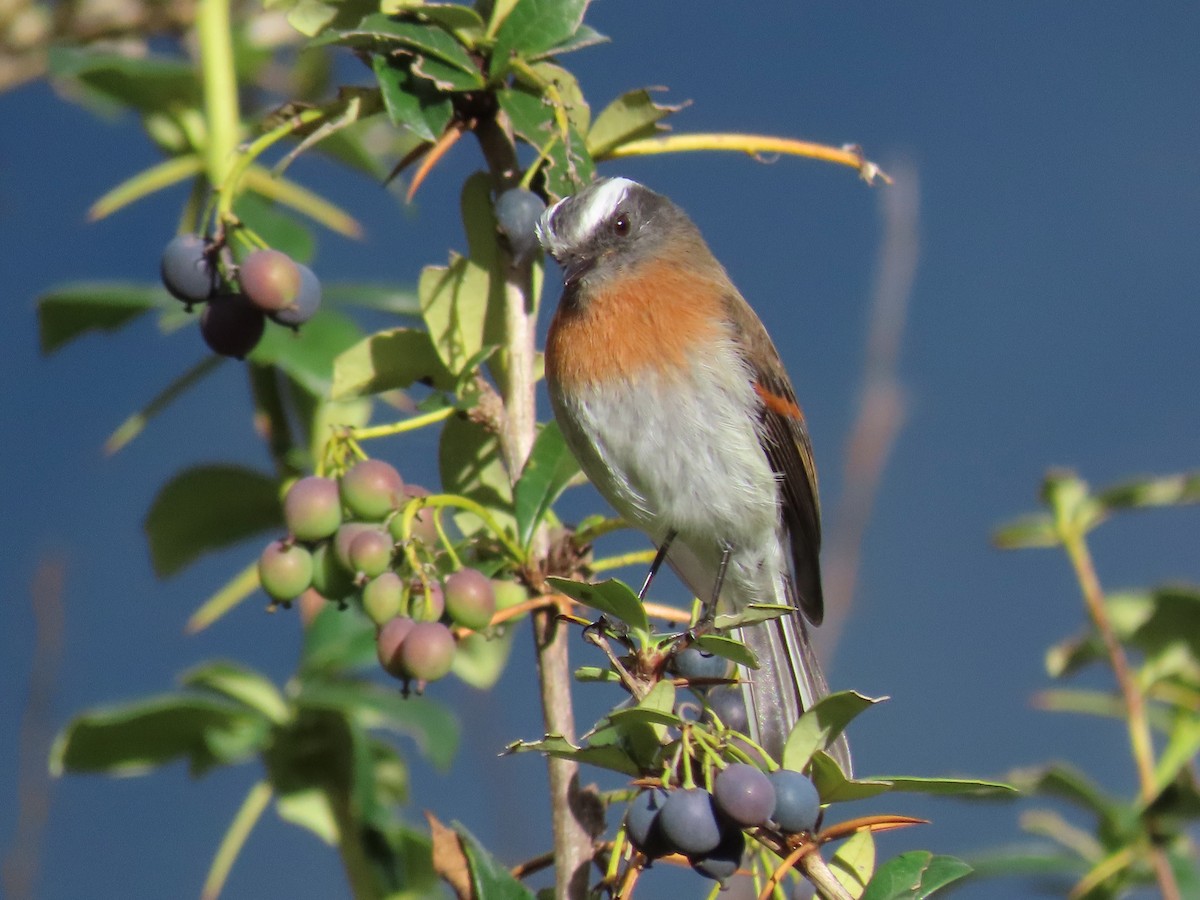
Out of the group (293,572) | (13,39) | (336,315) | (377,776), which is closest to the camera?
(293,572)

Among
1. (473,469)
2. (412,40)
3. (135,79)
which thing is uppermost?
(135,79)

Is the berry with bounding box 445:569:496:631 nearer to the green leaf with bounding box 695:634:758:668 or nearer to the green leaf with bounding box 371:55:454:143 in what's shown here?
the green leaf with bounding box 695:634:758:668

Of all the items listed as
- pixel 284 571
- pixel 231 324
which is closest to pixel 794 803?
pixel 284 571

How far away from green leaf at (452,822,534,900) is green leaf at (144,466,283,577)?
2.67 feet

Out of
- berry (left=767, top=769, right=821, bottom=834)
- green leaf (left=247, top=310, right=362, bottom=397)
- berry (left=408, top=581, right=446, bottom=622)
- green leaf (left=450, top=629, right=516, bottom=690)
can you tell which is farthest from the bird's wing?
berry (left=767, top=769, right=821, bottom=834)

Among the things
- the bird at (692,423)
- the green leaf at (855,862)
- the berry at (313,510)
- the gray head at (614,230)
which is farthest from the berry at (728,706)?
the gray head at (614,230)

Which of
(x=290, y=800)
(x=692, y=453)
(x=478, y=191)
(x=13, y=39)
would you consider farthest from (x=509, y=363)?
(x=13, y=39)

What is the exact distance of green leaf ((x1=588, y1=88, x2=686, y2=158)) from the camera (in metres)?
1.58

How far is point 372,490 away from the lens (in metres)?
1.49

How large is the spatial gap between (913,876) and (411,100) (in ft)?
3.09

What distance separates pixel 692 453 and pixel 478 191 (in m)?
0.82

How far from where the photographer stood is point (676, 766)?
1231 millimetres

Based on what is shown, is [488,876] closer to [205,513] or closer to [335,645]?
[335,645]

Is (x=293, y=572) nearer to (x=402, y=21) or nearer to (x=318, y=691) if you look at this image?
(x=318, y=691)
